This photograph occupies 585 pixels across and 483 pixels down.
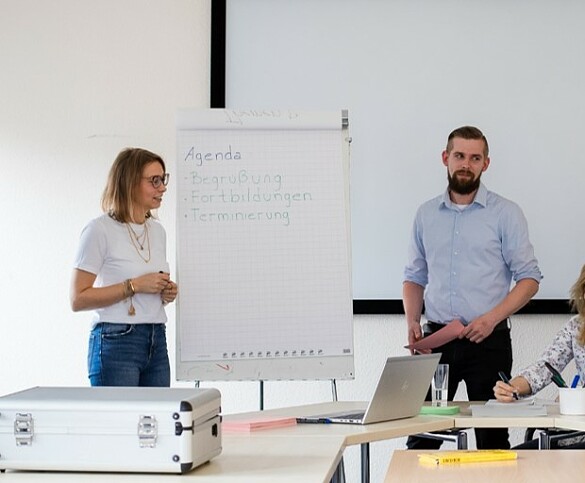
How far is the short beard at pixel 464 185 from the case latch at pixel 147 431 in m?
2.38

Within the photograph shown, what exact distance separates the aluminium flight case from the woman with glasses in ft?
4.58

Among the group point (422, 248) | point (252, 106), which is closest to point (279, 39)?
point (252, 106)

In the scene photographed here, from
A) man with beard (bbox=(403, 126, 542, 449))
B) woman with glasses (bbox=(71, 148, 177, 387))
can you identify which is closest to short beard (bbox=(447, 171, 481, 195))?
man with beard (bbox=(403, 126, 542, 449))

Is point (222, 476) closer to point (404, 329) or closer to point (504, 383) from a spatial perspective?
point (504, 383)

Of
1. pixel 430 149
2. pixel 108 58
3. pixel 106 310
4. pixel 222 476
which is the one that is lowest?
pixel 222 476

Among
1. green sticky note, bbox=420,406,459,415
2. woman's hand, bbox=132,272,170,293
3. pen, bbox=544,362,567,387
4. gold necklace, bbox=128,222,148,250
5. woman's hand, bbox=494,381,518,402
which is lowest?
green sticky note, bbox=420,406,459,415

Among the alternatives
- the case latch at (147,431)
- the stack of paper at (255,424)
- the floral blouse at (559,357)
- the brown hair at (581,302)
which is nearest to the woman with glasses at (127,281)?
the stack of paper at (255,424)

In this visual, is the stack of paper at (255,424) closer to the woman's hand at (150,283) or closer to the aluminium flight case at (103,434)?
the aluminium flight case at (103,434)

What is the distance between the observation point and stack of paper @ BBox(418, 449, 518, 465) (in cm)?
227

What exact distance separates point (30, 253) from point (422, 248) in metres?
1.77

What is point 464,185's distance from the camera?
4070 millimetres

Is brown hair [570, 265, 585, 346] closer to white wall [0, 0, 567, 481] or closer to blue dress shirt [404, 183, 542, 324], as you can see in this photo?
blue dress shirt [404, 183, 542, 324]

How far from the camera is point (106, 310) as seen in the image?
348 centimetres

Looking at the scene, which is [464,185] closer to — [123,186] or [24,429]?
[123,186]
